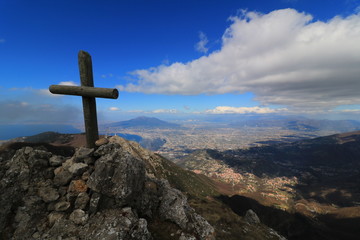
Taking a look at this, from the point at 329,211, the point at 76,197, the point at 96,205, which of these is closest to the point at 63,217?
the point at 76,197

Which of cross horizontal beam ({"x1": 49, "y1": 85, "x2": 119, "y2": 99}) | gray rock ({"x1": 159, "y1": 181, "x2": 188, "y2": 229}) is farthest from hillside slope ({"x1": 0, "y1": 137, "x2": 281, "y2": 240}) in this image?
cross horizontal beam ({"x1": 49, "y1": 85, "x2": 119, "y2": 99})

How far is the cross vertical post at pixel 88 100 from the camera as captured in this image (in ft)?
42.0

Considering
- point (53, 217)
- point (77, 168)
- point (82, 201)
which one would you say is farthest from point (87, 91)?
point (53, 217)

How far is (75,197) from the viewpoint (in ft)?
40.2

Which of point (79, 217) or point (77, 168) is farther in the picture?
point (77, 168)

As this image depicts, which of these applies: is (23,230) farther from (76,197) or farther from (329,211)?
(329,211)

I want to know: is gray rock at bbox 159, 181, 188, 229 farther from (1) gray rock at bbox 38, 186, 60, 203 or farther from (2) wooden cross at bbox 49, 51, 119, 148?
(2) wooden cross at bbox 49, 51, 119, 148

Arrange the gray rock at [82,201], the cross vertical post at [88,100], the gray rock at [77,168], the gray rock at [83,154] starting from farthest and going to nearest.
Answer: the gray rock at [83,154], the gray rock at [77,168], the cross vertical post at [88,100], the gray rock at [82,201]

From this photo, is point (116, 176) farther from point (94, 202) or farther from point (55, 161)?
point (55, 161)

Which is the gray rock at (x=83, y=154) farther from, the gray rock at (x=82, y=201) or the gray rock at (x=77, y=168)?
the gray rock at (x=82, y=201)

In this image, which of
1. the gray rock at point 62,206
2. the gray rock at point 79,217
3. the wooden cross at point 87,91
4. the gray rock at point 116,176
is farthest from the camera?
the gray rock at point 116,176

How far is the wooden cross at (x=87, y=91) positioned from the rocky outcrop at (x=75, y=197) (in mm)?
2811

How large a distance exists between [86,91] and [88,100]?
42.7 inches

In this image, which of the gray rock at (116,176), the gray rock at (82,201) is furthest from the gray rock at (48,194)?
the gray rock at (116,176)
